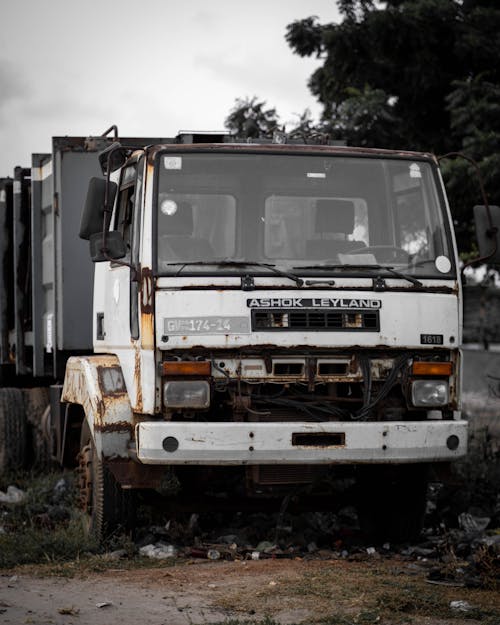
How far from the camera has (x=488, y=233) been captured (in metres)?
7.32

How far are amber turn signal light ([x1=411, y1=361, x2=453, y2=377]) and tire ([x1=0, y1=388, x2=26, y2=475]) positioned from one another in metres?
4.86

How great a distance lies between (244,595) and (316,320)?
1664 millimetres

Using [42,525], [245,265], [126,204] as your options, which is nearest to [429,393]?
[245,265]

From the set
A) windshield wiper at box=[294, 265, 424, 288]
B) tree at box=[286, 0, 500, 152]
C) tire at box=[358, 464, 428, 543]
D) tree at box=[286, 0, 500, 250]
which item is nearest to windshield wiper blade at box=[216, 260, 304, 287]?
windshield wiper at box=[294, 265, 424, 288]

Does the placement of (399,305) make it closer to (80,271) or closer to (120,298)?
(120,298)

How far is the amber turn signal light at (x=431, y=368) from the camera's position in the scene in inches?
279

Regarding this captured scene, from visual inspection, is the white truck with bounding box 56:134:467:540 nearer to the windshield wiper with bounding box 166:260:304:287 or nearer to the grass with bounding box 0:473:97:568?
the windshield wiper with bounding box 166:260:304:287

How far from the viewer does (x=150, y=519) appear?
830 cm

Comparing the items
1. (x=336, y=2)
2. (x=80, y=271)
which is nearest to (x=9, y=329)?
(x=80, y=271)

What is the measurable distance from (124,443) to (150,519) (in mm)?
1403

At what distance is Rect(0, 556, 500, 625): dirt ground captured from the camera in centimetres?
578

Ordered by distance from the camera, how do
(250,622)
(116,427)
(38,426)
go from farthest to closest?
(38,426) → (116,427) → (250,622)

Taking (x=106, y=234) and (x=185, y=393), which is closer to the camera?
(x=185, y=393)

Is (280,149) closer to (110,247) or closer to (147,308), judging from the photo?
(110,247)
